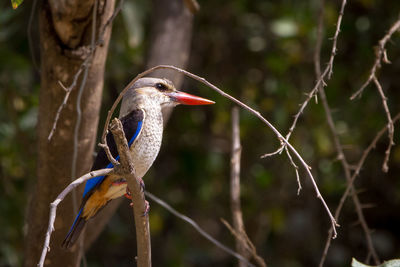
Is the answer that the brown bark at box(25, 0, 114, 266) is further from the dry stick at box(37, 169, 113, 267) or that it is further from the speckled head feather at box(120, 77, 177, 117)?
the dry stick at box(37, 169, 113, 267)

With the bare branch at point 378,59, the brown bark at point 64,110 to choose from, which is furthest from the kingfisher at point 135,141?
the bare branch at point 378,59

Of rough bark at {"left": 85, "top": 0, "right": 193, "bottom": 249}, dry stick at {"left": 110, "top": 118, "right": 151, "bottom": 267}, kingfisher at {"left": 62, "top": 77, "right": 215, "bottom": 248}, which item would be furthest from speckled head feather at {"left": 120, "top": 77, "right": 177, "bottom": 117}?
dry stick at {"left": 110, "top": 118, "right": 151, "bottom": 267}

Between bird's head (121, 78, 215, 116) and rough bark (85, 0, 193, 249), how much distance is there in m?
0.39

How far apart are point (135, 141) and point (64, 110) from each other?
0.31 meters

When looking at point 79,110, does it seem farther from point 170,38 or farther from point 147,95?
point 170,38

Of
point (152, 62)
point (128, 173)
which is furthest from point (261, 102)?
point (128, 173)

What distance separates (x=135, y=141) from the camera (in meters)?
2.37

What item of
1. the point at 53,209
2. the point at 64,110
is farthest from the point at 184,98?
the point at 53,209

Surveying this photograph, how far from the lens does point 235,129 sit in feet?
9.78

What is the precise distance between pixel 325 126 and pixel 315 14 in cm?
76

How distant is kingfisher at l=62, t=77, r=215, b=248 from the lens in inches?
93.4

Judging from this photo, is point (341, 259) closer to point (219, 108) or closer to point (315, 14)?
point (219, 108)

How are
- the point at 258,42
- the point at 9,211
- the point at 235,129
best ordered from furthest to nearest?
the point at 258,42, the point at 9,211, the point at 235,129

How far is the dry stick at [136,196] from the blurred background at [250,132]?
181cm
